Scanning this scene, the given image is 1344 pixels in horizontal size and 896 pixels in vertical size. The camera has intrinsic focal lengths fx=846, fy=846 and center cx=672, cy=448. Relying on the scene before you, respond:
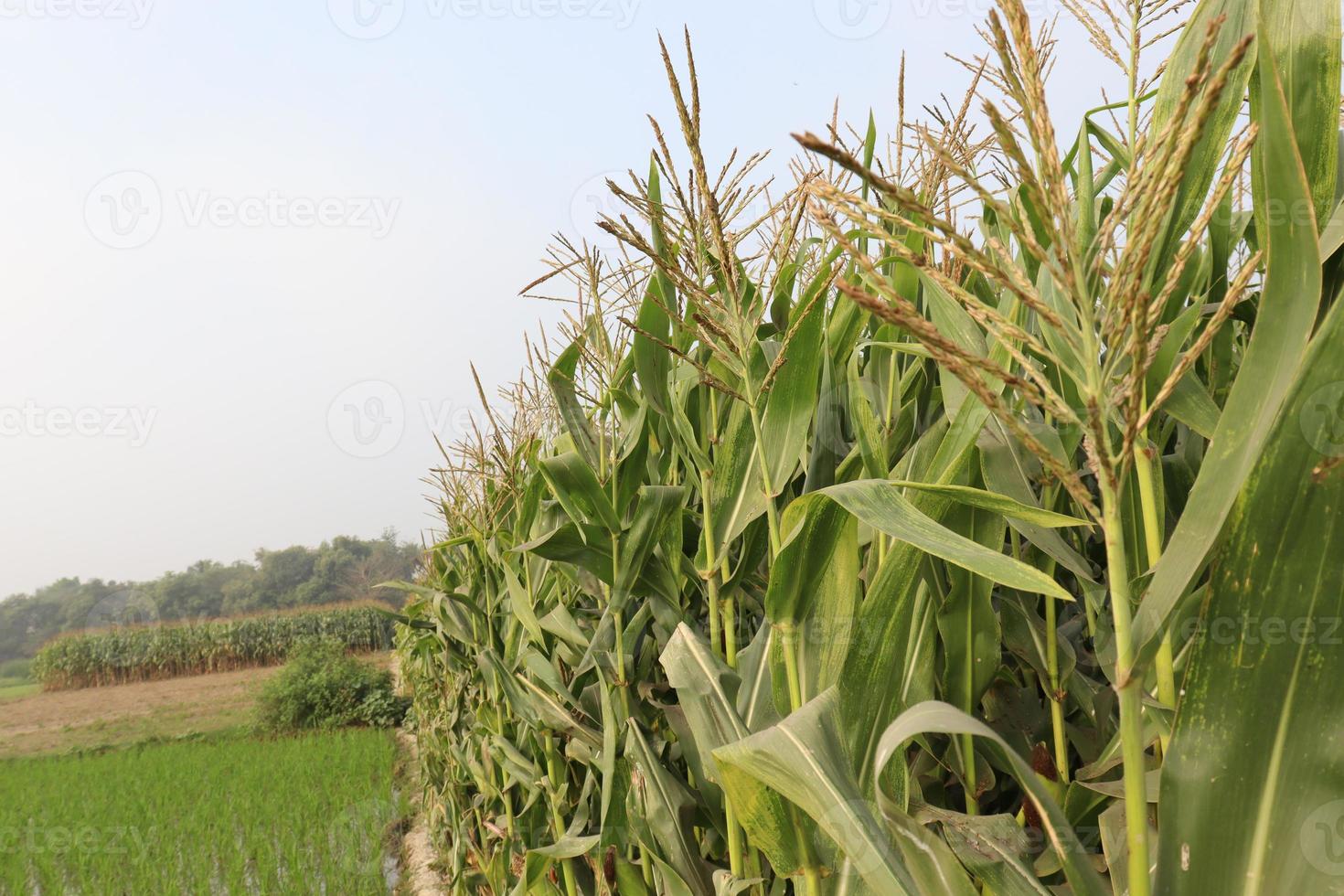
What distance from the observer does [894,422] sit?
4.44 ft

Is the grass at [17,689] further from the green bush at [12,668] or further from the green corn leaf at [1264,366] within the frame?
the green corn leaf at [1264,366]

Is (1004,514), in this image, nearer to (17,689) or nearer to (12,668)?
(17,689)

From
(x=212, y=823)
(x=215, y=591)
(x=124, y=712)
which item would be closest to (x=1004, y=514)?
(x=212, y=823)

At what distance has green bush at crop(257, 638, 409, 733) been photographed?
18.1 metres

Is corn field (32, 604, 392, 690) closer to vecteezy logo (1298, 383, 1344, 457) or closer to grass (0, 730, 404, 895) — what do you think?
grass (0, 730, 404, 895)

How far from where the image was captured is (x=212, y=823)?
9.30 m

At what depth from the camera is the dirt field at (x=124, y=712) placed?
19.8m

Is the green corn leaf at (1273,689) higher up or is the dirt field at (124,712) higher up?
the green corn leaf at (1273,689)

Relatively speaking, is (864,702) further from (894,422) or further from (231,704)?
(231,704)

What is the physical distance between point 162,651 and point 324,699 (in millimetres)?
16820

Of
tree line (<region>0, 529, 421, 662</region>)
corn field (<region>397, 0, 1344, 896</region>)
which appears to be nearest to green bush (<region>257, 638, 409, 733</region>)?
corn field (<region>397, 0, 1344, 896</region>)

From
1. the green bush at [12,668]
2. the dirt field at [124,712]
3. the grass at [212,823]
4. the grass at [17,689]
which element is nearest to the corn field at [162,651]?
the grass at [17,689]

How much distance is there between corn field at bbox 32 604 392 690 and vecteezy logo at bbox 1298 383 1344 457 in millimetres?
31704

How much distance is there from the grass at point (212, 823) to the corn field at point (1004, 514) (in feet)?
19.7
